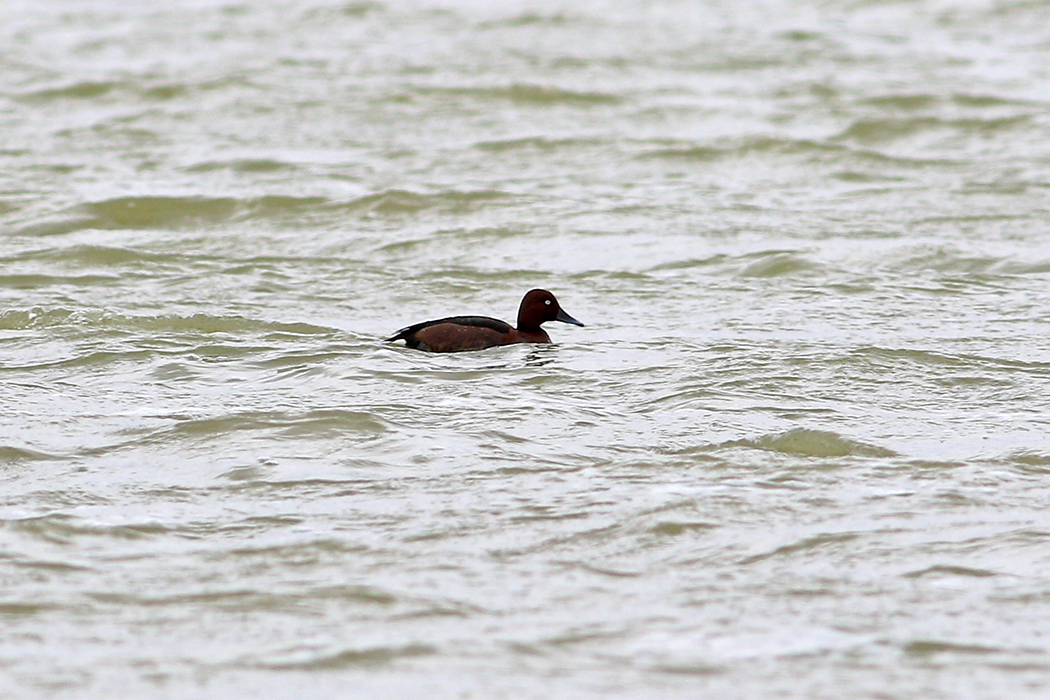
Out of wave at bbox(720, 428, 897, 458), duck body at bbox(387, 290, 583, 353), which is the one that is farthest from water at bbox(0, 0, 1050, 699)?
duck body at bbox(387, 290, 583, 353)

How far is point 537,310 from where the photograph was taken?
9250 mm

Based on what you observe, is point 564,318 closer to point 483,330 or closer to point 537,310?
point 537,310

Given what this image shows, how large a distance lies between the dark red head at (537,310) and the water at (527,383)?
14.6 inches

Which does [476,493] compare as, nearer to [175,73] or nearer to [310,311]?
[310,311]

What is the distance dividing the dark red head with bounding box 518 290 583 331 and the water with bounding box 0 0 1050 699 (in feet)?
1.22

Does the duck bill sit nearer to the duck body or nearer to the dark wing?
the duck body

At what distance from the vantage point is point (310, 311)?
9945mm

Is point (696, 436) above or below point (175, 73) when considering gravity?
below

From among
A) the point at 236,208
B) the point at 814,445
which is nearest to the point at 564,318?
the point at 814,445

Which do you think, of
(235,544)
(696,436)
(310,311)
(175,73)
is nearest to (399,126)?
(175,73)

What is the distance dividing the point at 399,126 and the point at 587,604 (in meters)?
11.0

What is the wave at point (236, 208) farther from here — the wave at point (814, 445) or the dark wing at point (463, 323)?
the wave at point (814, 445)

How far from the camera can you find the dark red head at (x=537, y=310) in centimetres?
925

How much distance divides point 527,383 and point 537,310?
0.98m
